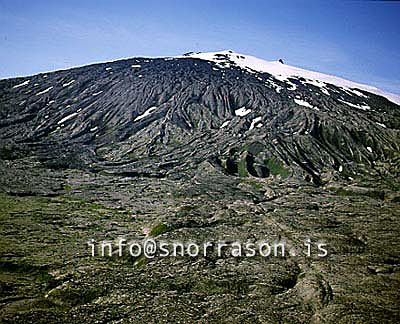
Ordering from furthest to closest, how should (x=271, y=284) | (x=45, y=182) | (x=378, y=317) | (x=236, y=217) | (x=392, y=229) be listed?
(x=45, y=182), (x=236, y=217), (x=392, y=229), (x=271, y=284), (x=378, y=317)

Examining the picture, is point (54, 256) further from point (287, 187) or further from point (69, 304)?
point (287, 187)

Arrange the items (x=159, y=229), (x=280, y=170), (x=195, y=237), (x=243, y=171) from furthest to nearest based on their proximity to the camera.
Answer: (x=280, y=170) → (x=243, y=171) → (x=159, y=229) → (x=195, y=237)

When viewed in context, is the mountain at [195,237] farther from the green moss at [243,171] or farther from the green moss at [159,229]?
the green moss at [243,171]

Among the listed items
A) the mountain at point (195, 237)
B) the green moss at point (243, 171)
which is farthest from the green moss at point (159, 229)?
the green moss at point (243, 171)

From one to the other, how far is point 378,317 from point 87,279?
159 feet

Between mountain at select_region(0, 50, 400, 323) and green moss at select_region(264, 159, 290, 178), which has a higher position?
green moss at select_region(264, 159, 290, 178)

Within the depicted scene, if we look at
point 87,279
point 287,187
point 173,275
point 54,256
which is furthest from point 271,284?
point 287,187

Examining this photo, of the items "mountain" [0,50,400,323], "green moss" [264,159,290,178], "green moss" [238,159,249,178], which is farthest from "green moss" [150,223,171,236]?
"green moss" [264,159,290,178]

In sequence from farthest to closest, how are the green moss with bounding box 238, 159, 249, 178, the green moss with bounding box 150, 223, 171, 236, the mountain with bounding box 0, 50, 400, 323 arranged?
the green moss with bounding box 238, 159, 249, 178 → the green moss with bounding box 150, 223, 171, 236 → the mountain with bounding box 0, 50, 400, 323

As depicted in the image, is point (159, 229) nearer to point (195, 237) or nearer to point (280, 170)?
point (195, 237)

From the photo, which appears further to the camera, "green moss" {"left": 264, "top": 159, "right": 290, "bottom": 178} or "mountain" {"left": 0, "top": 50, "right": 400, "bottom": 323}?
"green moss" {"left": 264, "top": 159, "right": 290, "bottom": 178}

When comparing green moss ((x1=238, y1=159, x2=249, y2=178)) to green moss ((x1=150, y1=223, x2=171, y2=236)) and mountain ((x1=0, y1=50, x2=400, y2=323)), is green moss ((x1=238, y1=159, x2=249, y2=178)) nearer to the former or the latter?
mountain ((x1=0, y1=50, x2=400, y2=323))

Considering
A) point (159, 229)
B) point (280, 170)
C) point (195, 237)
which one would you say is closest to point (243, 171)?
point (280, 170)

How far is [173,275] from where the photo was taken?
73125 millimetres
